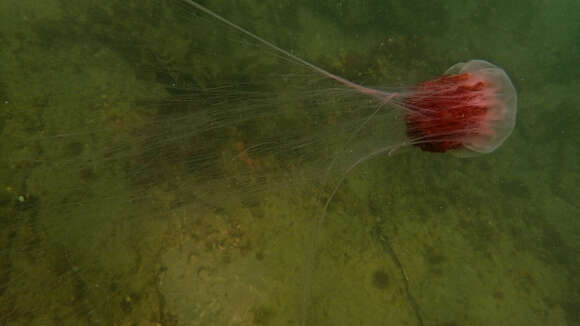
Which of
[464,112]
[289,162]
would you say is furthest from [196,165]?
[464,112]

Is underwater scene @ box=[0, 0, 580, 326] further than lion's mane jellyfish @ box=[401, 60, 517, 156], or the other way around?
lion's mane jellyfish @ box=[401, 60, 517, 156]

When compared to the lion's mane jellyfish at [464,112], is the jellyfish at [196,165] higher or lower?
lower

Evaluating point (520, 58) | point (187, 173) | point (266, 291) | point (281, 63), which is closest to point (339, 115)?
point (281, 63)

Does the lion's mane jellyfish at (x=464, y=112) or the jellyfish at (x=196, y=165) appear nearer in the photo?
the jellyfish at (x=196, y=165)

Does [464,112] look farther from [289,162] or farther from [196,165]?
[196,165]

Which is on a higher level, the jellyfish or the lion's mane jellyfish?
the lion's mane jellyfish

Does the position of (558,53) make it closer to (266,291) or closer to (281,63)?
(281,63)
